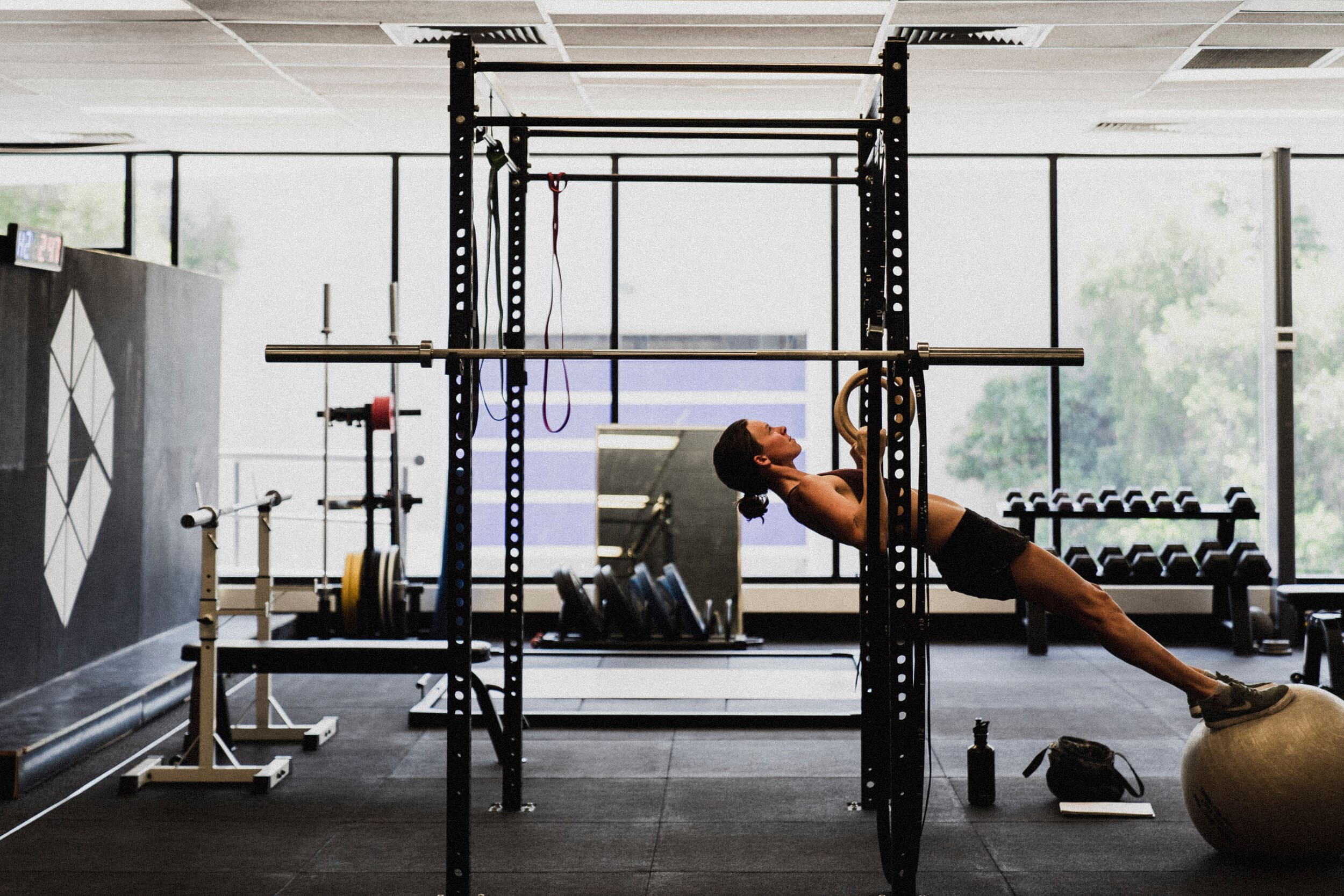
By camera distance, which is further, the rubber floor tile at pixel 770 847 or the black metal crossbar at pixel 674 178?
the black metal crossbar at pixel 674 178

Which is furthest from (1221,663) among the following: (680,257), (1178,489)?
(680,257)

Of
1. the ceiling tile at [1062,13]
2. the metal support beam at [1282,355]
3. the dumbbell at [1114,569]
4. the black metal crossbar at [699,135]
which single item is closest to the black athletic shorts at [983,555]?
the black metal crossbar at [699,135]

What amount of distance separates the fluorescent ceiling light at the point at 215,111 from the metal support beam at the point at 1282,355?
5.54m

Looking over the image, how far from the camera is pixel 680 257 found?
8.05 metres

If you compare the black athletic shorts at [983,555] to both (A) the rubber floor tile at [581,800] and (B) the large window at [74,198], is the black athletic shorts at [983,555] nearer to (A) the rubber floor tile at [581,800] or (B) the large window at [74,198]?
(A) the rubber floor tile at [581,800]

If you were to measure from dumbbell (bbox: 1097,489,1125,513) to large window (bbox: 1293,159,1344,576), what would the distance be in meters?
1.31

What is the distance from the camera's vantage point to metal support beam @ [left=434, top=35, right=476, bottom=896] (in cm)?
319

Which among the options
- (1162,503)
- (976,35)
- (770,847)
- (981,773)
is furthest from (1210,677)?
(1162,503)

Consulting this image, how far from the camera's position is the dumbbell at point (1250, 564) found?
701 cm

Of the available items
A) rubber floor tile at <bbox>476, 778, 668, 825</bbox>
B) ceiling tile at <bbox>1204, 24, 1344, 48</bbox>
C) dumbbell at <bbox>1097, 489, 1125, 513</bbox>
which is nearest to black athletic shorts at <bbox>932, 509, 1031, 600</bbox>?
rubber floor tile at <bbox>476, 778, 668, 825</bbox>

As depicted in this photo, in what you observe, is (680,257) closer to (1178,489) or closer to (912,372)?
(1178,489)

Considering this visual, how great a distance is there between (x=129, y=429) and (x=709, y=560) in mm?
3354

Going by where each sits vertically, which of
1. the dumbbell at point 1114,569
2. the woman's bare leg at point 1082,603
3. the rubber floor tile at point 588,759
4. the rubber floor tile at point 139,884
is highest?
the woman's bare leg at point 1082,603

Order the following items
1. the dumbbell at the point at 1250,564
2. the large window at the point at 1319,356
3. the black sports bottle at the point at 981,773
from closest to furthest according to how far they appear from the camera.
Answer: the black sports bottle at the point at 981,773 < the dumbbell at the point at 1250,564 < the large window at the point at 1319,356
